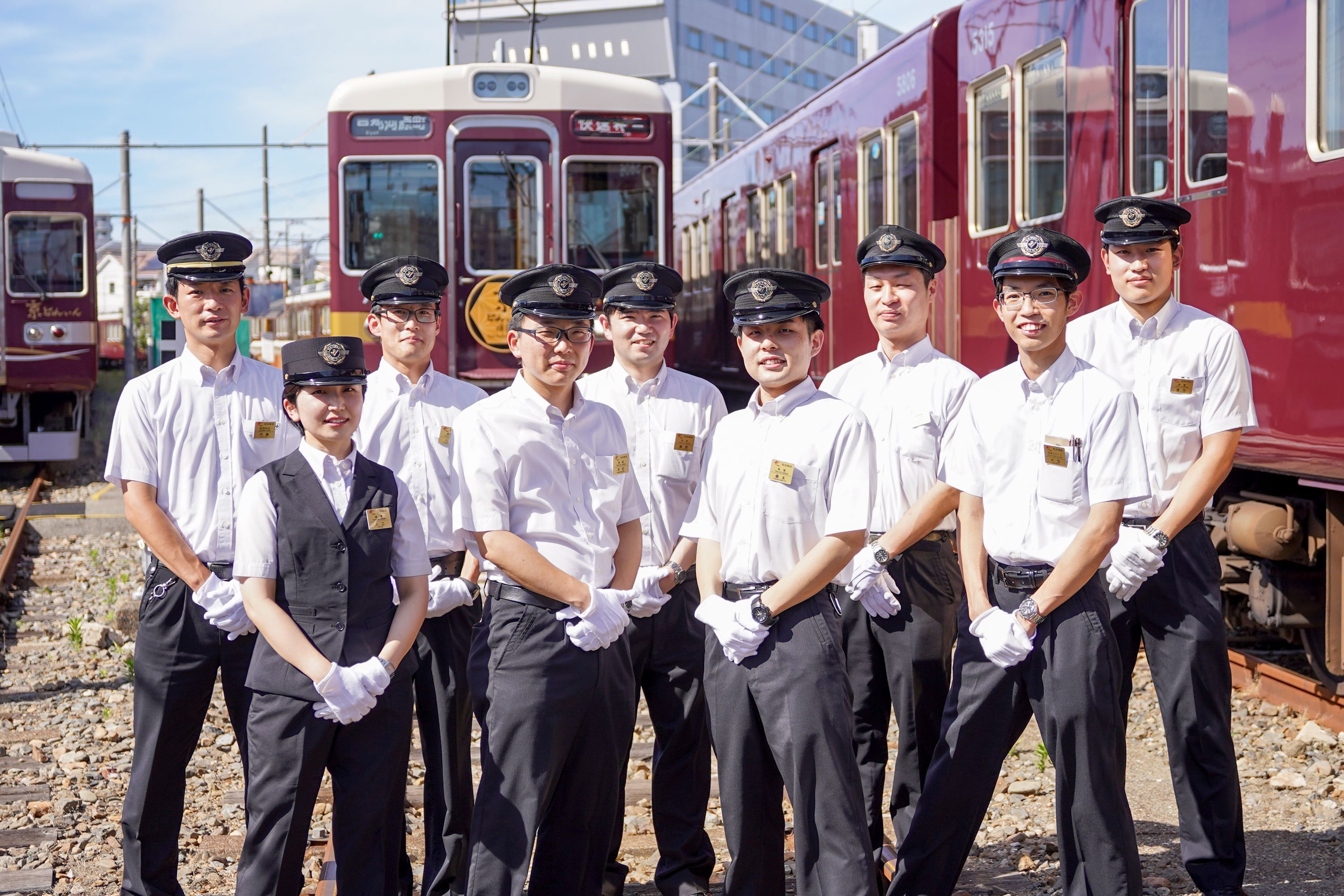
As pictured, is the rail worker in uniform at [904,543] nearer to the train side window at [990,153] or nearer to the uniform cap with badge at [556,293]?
the uniform cap with badge at [556,293]

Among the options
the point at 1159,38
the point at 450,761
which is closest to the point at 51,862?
the point at 450,761

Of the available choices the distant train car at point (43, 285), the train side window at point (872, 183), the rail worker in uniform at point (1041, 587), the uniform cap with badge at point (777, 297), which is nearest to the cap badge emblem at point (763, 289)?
the uniform cap with badge at point (777, 297)

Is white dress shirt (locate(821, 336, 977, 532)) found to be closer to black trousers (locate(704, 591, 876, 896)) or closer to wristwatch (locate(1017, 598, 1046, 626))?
wristwatch (locate(1017, 598, 1046, 626))

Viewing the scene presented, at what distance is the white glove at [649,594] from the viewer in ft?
14.4

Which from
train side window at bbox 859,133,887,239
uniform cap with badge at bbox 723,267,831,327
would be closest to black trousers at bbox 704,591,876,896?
uniform cap with badge at bbox 723,267,831,327

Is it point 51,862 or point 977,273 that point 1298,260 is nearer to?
point 977,273

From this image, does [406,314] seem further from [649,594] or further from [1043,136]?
[1043,136]

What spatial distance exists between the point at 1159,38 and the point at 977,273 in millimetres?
2165

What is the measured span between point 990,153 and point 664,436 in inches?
177

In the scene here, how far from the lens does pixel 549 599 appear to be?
3.93 m

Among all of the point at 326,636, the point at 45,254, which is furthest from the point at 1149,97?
the point at 45,254

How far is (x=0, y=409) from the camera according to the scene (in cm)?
1614

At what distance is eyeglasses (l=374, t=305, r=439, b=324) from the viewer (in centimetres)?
484

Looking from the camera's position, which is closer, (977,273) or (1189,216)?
(1189,216)
